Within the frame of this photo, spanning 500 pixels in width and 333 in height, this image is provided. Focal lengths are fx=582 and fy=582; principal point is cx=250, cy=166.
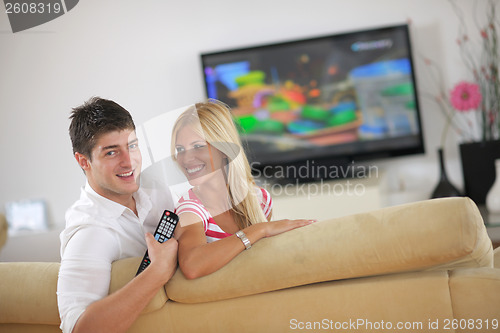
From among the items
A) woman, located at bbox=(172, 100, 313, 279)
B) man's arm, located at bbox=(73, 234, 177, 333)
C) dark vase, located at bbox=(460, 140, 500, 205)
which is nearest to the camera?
man's arm, located at bbox=(73, 234, 177, 333)

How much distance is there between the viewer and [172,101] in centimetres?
467

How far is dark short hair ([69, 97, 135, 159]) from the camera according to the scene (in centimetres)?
162

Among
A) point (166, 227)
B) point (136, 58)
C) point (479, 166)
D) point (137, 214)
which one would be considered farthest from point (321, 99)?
point (166, 227)

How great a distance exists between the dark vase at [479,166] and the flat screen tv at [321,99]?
1.14 feet

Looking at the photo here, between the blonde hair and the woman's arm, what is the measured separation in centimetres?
33

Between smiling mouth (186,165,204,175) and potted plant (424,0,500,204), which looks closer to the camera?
smiling mouth (186,165,204,175)

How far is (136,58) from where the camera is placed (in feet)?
15.4

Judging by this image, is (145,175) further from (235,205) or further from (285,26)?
(285,26)

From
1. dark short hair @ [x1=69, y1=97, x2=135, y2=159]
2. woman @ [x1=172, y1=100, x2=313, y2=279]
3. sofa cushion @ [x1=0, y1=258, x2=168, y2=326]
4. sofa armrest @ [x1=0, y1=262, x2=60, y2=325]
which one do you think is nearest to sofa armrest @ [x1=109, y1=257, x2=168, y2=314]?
sofa cushion @ [x1=0, y1=258, x2=168, y2=326]

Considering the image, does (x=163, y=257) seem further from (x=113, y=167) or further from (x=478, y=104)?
(x=478, y=104)

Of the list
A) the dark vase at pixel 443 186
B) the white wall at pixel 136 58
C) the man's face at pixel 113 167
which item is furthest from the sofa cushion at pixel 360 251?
the white wall at pixel 136 58

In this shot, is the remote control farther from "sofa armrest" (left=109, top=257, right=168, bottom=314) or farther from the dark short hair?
the dark short hair

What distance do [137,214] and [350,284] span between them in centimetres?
76

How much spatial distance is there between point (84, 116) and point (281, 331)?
2.72ft
